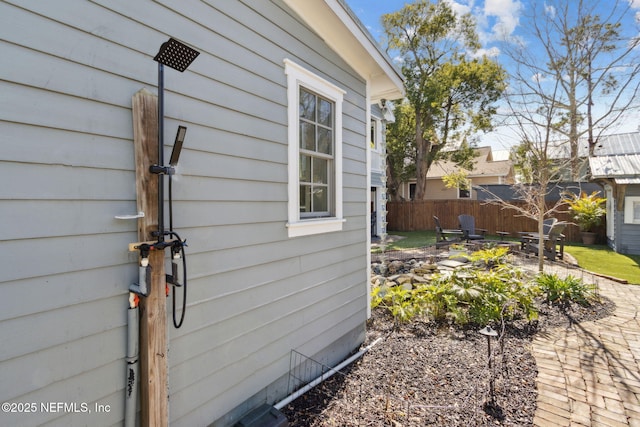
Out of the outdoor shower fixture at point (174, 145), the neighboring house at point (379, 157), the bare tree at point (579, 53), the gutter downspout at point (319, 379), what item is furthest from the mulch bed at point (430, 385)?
the neighboring house at point (379, 157)

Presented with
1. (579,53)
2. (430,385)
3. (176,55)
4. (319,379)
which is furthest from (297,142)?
(579,53)

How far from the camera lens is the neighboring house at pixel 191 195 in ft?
4.71

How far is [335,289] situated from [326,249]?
52 cm

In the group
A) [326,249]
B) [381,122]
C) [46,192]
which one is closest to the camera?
[46,192]

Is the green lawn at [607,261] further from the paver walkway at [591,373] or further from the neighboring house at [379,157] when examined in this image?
the neighboring house at [379,157]

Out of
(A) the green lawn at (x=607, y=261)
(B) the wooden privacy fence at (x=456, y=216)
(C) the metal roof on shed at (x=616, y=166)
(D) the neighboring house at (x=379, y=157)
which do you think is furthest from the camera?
(B) the wooden privacy fence at (x=456, y=216)

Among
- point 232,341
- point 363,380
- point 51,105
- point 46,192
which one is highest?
point 51,105

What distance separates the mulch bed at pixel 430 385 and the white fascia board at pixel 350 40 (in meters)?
3.52

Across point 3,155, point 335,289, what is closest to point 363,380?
point 335,289

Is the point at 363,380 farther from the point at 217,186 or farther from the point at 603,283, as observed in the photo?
the point at 603,283

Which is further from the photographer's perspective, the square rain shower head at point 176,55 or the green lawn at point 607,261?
the green lawn at point 607,261

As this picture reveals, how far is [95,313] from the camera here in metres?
1.64

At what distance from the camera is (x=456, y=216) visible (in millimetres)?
16078

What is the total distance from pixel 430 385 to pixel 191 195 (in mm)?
2794
